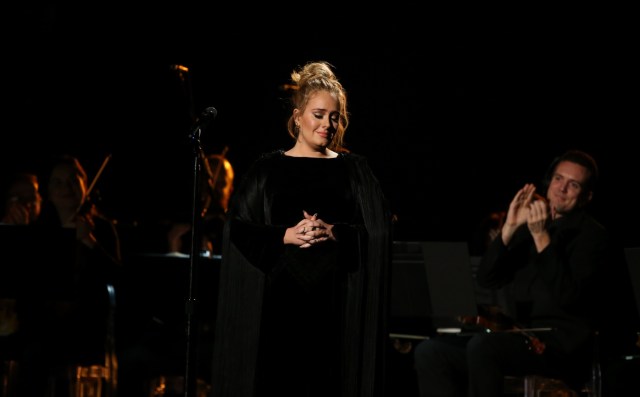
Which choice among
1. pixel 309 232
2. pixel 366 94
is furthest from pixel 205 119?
pixel 366 94

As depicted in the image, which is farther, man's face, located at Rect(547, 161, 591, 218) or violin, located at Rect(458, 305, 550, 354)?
man's face, located at Rect(547, 161, 591, 218)

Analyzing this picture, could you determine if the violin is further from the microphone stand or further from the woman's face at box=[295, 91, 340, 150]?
the microphone stand

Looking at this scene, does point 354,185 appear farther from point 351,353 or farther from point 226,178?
point 226,178

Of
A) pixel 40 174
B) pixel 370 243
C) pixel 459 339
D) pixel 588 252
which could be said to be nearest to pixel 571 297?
pixel 588 252

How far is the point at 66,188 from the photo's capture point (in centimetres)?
518

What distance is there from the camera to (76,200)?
5219 millimetres

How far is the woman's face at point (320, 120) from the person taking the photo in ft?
10.9

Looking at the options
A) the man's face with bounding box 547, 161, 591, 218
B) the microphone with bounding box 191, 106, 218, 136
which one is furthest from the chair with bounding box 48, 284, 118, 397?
the man's face with bounding box 547, 161, 591, 218

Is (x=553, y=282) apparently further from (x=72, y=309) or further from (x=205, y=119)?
(x=72, y=309)

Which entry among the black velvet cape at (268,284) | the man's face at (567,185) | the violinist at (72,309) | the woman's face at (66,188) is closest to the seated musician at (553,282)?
the man's face at (567,185)

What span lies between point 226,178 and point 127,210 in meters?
1.30

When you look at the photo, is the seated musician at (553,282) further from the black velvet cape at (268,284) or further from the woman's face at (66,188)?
the woman's face at (66,188)

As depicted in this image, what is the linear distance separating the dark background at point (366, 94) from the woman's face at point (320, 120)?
3041 mm

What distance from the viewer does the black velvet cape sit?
3232 mm
